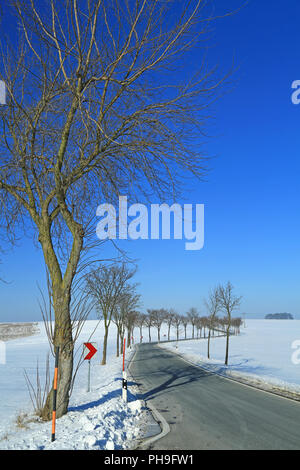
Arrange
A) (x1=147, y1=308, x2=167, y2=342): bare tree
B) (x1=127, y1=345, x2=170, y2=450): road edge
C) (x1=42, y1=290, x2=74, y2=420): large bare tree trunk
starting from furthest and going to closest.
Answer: (x1=147, y1=308, x2=167, y2=342): bare tree < (x1=42, y1=290, x2=74, y2=420): large bare tree trunk < (x1=127, y1=345, x2=170, y2=450): road edge

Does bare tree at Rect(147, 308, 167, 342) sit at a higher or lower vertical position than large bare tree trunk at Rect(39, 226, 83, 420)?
lower

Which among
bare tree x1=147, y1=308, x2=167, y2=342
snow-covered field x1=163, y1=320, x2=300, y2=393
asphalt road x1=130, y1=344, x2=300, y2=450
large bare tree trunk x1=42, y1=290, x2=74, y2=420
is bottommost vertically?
bare tree x1=147, y1=308, x2=167, y2=342

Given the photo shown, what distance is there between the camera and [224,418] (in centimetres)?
783

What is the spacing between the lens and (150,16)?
5578mm

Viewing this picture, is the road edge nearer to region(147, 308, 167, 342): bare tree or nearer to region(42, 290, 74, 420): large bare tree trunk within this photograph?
region(42, 290, 74, 420): large bare tree trunk

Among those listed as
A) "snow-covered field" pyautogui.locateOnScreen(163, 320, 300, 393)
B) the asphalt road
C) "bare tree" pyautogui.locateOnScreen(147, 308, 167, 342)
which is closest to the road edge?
the asphalt road

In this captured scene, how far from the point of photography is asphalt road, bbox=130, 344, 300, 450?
579cm

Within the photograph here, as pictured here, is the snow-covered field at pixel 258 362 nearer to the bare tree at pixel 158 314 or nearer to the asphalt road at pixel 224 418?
the asphalt road at pixel 224 418

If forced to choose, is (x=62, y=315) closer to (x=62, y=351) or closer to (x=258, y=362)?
(x=62, y=351)

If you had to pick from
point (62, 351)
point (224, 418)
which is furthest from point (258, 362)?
point (62, 351)

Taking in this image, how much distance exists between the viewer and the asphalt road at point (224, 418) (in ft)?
19.0

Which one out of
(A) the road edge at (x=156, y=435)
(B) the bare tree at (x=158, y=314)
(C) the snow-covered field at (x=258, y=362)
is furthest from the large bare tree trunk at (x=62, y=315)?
(B) the bare tree at (x=158, y=314)

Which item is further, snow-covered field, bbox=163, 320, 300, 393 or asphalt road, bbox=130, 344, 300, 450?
snow-covered field, bbox=163, 320, 300, 393
